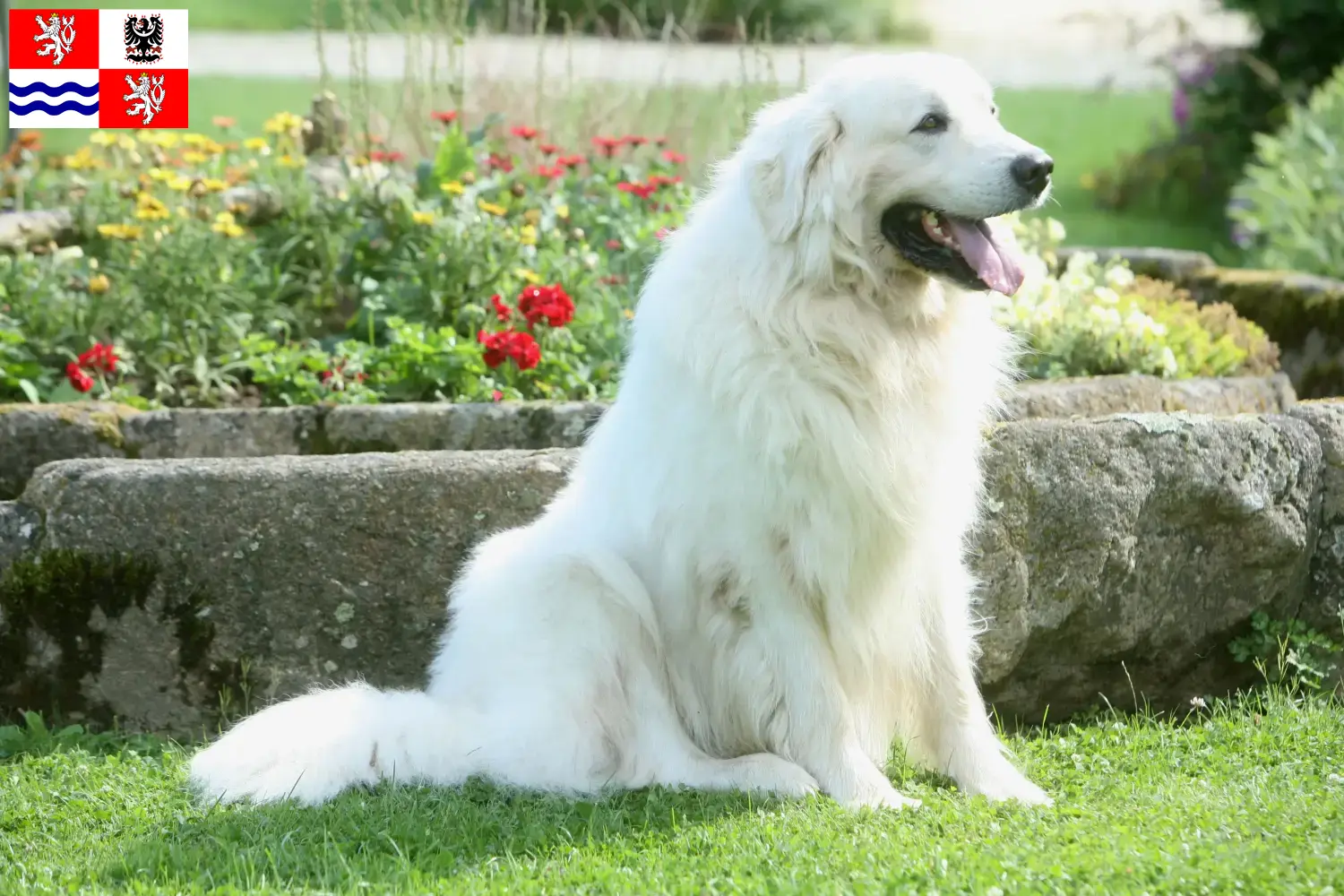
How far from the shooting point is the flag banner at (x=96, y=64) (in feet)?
22.2

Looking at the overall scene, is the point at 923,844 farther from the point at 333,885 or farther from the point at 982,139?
the point at 982,139

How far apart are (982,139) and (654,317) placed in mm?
950

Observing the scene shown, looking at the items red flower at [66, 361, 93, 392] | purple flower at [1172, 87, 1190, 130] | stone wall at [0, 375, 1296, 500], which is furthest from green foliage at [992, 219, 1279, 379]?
purple flower at [1172, 87, 1190, 130]

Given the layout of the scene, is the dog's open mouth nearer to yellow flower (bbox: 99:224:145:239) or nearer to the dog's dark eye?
the dog's dark eye

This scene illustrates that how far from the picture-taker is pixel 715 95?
32.0 feet

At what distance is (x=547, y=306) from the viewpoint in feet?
18.9

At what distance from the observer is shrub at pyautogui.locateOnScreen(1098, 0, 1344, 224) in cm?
1207

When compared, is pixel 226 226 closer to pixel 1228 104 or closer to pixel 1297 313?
pixel 1297 313

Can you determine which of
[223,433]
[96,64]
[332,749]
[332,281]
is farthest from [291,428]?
[96,64]

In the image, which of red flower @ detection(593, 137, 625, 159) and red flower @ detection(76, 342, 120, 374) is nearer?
red flower @ detection(76, 342, 120, 374)

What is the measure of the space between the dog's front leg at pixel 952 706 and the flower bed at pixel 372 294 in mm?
2055

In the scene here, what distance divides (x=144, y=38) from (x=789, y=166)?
4408mm

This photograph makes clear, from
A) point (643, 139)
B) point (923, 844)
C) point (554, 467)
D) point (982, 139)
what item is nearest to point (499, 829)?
point (923, 844)

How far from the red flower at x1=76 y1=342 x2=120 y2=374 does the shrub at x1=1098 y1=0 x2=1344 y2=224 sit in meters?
9.38
